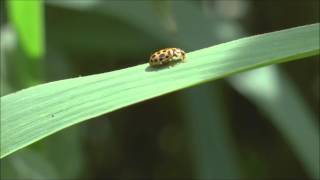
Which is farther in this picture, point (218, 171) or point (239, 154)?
point (239, 154)

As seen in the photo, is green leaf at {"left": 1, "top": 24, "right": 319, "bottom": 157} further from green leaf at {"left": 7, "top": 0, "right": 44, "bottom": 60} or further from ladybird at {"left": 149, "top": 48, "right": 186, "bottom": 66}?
green leaf at {"left": 7, "top": 0, "right": 44, "bottom": 60}

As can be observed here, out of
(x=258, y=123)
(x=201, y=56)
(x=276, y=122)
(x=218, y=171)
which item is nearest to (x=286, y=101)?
(x=276, y=122)

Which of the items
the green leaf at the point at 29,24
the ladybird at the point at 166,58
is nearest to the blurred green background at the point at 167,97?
the green leaf at the point at 29,24

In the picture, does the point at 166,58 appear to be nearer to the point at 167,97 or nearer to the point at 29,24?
the point at 29,24

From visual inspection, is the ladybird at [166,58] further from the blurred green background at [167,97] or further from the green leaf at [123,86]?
the blurred green background at [167,97]

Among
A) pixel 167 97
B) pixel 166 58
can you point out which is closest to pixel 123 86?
pixel 166 58

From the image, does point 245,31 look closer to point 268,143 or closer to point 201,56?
point 268,143
